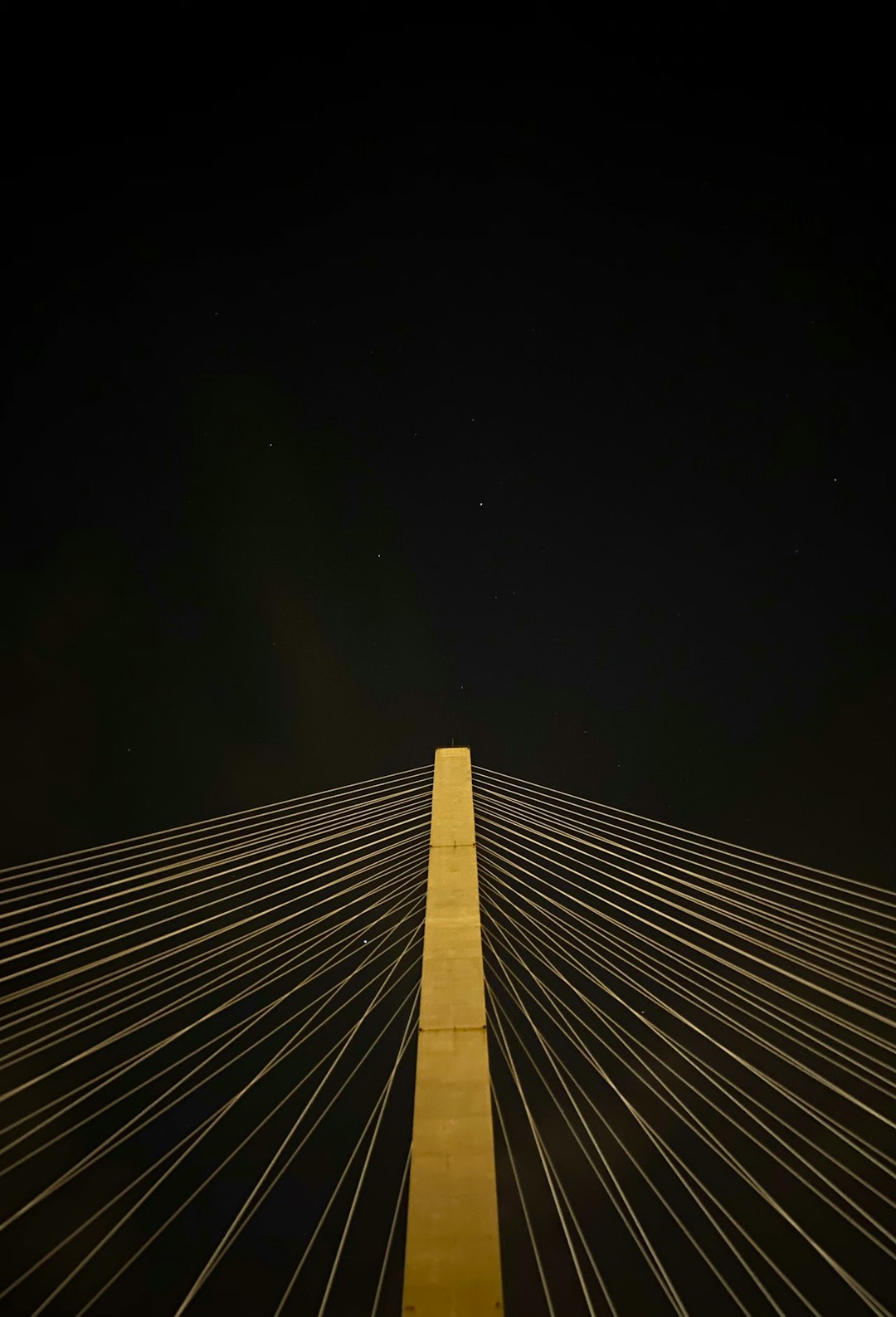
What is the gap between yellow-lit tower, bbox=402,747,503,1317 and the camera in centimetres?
336

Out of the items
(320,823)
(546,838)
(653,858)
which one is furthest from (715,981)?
(320,823)

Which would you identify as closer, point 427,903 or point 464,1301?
point 464,1301

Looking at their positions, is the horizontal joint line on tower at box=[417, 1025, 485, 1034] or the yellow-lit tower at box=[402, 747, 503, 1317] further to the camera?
the horizontal joint line on tower at box=[417, 1025, 485, 1034]

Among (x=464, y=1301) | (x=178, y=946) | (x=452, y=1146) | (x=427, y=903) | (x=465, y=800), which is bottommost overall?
(x=464, y=1301)

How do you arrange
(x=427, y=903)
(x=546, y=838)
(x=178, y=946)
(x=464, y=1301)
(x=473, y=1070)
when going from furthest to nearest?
(x=546, y=838) → (x=178, y=946) → (x=427, y=903) → (x=473, y=1070) → (x=464, y=1301)

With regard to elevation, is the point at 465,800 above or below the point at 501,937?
above

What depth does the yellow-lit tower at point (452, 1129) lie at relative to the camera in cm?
336

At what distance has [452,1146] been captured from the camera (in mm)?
3771

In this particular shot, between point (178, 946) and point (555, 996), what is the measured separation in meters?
2.75

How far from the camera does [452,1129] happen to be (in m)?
3.83

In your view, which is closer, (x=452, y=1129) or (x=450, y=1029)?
(x=452, y=1129)

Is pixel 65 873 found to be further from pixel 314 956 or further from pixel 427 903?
pixel 427 903

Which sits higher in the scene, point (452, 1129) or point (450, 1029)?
point (450, 1029)

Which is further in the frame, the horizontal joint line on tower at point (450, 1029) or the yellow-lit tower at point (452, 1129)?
the horizontal joint line on tower at point (450, 1029)
